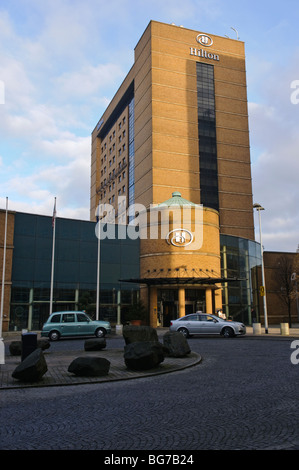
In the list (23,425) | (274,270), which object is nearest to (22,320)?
(23,425)

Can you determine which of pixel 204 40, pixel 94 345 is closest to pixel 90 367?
pixel 94 345

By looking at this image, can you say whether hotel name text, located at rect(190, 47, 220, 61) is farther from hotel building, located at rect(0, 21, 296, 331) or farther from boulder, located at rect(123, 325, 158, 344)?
boulder, located at rect(123, 325, 158, 344)

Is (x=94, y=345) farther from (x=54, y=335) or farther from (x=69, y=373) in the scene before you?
(x=54, y=335)

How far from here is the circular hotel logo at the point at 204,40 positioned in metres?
60.9

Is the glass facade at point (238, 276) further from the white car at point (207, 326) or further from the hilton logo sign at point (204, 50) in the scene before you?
the hilton logo sign at point (204, 50)

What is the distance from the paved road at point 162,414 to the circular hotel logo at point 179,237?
26081 mm

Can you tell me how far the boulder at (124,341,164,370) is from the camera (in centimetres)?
1193

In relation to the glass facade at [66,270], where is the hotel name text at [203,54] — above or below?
above

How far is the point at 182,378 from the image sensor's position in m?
10.7

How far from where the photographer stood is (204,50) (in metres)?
61.2

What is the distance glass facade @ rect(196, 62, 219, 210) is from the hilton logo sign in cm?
130

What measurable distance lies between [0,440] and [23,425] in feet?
2.64

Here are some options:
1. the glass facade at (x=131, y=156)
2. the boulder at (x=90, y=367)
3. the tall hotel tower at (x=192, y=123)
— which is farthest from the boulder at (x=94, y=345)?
the glass facade at (x=131, y=156)
